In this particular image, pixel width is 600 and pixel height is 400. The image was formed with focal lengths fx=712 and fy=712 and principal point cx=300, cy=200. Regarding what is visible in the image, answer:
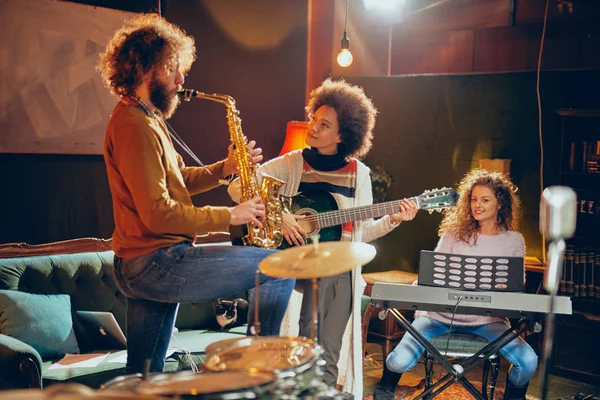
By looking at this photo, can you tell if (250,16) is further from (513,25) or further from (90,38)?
(513,25)

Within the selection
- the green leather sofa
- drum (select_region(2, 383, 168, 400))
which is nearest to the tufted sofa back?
the green leather sofa

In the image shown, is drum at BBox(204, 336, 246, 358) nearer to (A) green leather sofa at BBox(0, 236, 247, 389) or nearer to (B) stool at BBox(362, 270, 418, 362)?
(A) green leather sofa at BBox(0, 236, 247, 389)

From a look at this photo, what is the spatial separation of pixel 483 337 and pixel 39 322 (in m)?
2.56

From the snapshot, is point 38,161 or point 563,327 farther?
point 563,327

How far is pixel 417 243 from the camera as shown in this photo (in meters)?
6.62

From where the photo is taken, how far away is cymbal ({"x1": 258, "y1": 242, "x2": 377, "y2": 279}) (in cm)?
251

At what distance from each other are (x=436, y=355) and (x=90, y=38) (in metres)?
3.14

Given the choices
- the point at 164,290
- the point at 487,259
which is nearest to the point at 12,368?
the point at 164,290

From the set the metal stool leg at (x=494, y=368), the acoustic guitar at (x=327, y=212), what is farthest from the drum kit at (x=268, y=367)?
the metal stool leg at (x=494, y=368)

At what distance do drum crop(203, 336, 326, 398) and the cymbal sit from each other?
0.26 meters

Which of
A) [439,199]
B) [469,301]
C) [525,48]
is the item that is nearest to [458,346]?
[469,301]

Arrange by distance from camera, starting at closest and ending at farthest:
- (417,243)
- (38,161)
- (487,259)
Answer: (487,259)
(38,161)
(417,243)

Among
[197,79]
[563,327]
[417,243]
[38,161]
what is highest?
[197,79]

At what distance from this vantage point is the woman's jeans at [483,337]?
405 cm
